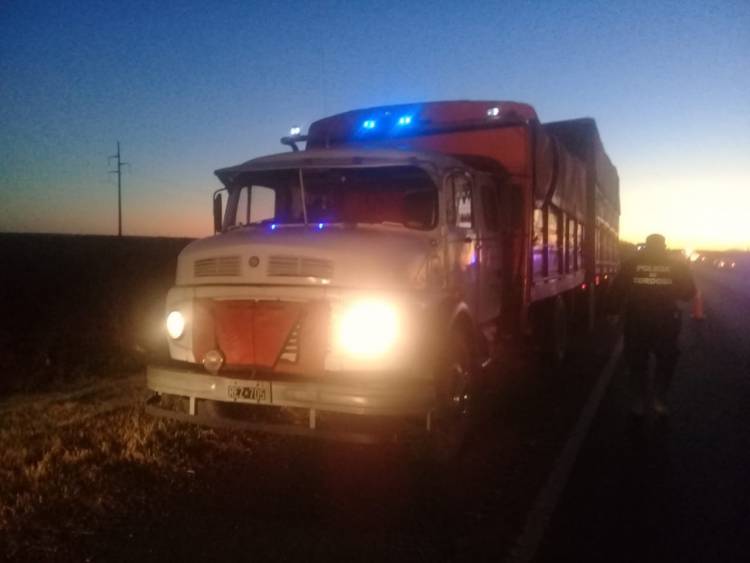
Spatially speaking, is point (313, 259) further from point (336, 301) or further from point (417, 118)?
point (417, 118)

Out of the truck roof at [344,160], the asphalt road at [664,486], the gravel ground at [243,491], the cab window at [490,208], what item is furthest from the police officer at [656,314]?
the truck roof at [344,160]

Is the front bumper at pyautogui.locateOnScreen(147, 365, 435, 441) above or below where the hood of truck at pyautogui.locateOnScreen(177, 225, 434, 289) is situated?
below

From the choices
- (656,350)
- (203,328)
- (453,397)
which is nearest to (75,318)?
(203,328)

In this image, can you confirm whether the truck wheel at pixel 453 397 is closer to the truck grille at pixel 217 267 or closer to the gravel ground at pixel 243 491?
the gravel ground at pixel 243 491

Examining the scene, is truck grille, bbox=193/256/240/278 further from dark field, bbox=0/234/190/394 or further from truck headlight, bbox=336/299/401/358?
truck headlight, bbox=336/299/401/358

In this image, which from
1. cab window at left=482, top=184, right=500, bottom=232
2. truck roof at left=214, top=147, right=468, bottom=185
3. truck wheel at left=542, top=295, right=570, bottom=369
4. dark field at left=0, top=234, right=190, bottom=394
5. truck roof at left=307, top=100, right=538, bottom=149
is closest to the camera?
truck roof at left=214, top=147, right=468, bottom=185

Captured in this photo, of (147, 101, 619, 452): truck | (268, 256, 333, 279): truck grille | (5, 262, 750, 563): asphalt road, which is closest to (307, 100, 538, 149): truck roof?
(147, 101, 619, 452): truck

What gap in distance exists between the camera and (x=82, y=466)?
5711 millimetres

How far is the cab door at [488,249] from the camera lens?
7.05 metres

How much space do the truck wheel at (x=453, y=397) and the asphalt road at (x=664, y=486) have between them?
38.2 inches

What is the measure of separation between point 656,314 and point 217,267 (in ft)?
15.6

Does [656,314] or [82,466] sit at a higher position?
[656,314]

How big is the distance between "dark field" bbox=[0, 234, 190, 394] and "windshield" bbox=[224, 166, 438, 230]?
1451 millimetres

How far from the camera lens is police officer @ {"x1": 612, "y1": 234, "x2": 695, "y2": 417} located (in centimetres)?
782
